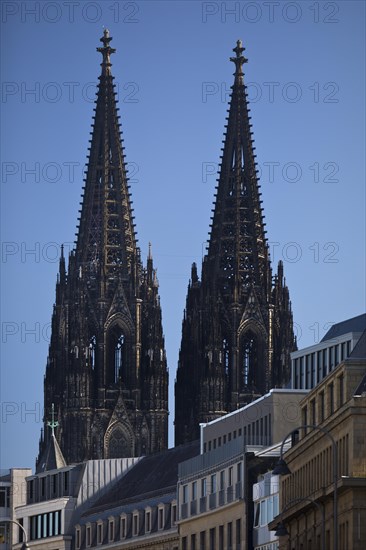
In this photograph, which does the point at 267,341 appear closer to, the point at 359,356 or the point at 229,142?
the point at 229,142

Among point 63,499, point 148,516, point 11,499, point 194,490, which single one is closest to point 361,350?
point 194,490

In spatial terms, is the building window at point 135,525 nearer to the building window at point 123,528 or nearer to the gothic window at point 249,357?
the building window at point 123,528

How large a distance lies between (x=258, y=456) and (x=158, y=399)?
84.6 m

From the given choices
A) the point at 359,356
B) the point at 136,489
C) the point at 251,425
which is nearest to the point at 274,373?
the point at 136,489

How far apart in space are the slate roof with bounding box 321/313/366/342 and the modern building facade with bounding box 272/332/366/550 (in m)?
19.6

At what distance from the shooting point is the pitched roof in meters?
164

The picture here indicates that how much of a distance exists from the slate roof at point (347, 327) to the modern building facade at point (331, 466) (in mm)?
19605

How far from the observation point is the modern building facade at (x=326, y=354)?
371 ft

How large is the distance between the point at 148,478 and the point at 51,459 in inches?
981

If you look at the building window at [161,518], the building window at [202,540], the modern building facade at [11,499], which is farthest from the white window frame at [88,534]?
the building window at [202,540]

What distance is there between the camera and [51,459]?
16488 centimetres

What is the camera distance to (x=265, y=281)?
18800 centimetres

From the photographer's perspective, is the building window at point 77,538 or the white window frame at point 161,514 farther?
the building window at point 77,538

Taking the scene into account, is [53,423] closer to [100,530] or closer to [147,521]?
[100,530]
